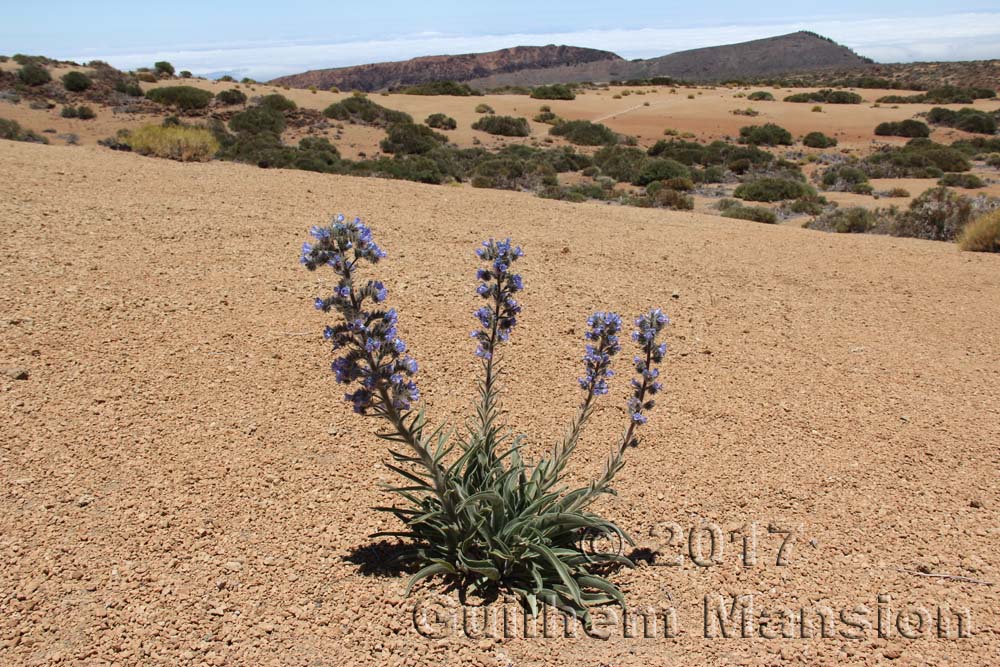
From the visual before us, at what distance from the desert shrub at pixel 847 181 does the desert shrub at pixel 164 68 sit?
122 ft

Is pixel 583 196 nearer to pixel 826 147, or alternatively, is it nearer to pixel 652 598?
pixel 652 598

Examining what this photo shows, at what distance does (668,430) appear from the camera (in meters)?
4.57

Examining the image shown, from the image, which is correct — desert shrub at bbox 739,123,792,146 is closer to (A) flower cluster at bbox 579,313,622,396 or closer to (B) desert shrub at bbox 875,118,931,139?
(B) desert shrub at bbox 875,118,931,139

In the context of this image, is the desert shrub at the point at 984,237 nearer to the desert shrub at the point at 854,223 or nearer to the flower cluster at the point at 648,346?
the desert shrub at the point at 854,223

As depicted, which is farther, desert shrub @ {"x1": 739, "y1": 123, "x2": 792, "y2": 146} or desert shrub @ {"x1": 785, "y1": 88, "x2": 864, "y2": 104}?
desert shrub @ {"x1": 785, "y1": 88, "x2": 864, "y2": 104}

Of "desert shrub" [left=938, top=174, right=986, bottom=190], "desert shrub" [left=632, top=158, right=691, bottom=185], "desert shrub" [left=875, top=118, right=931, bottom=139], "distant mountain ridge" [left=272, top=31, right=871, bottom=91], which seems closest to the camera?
"desert shrub" [left=938, top=174, right=986, bottom=190]

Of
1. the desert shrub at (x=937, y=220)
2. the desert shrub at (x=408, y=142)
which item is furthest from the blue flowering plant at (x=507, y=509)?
the desert shrub at (x=408, y=142)

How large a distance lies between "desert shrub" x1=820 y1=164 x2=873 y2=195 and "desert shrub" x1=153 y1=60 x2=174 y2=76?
37204 mm

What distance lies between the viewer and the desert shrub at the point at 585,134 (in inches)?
1275

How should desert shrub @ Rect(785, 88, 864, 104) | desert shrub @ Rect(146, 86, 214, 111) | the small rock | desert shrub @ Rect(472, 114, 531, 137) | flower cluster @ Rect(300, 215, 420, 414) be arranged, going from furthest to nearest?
desert shrub @ Rect(785, 88, 864, 104)
desert shrub @ Rect(472, 114, 531, 137)
desert shrub @ Rect(146, 86, 214, 111)
the small rock
flower cluster @ Rect(300, 215, 420, 414)

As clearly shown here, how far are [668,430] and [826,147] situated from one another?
32370 millimetres

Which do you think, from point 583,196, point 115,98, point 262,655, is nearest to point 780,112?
point 583,196

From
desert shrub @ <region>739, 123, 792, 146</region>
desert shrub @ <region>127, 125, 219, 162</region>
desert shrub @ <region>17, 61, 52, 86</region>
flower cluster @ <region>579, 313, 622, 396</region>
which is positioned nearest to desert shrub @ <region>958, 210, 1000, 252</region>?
flower cluster @ <region>579, 313, 622, 396</region>

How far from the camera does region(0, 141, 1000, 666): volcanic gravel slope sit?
286 cm
